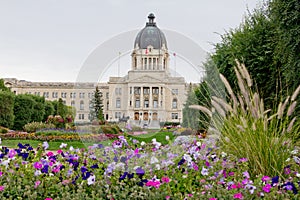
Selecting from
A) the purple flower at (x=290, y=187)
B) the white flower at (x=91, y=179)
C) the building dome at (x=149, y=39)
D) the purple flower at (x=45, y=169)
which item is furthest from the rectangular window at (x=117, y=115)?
the purple flower at (x=290, y=187)

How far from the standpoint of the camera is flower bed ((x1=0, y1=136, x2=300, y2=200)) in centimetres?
348

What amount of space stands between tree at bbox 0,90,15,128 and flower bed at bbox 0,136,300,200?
700 inches

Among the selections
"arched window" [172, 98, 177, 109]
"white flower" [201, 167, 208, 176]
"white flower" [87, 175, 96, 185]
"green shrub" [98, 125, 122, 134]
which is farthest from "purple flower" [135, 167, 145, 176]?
"arched window" [172, 98, 177, 109]

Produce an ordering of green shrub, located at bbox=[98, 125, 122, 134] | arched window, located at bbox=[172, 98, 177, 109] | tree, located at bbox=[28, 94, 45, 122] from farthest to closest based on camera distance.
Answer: tree, located at bbox=[28, 94, 45, 122]
arched window, located at bbox=[172, 98, 177, 109]
green shrub, located at bbox=[98, 125, 122, 134]

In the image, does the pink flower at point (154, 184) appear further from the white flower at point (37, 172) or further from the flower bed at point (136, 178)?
the white flower at point (37, 172)

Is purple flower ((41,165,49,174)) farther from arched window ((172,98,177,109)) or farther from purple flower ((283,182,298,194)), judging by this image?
arched window ((172,98,177,109))

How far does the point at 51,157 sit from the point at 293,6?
17.0ft

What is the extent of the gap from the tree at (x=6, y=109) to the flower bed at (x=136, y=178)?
17.8 m

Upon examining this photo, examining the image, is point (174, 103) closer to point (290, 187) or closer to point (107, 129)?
point (107, 129)

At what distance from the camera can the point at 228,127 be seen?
5.12m

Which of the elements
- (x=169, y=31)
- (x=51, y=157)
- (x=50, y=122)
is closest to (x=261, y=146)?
(x=51, y=157)

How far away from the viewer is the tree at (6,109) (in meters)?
21.6

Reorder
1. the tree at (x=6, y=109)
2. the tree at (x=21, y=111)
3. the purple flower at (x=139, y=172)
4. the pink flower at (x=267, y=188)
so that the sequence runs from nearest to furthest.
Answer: the pink flower at (x=267, y=188)
the purple flower at (x=139, y=172)
the tree at (x=6, y=109)
the tree at (x=21, y=111)

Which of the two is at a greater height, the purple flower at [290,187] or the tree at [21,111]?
the tree at [21,111]
